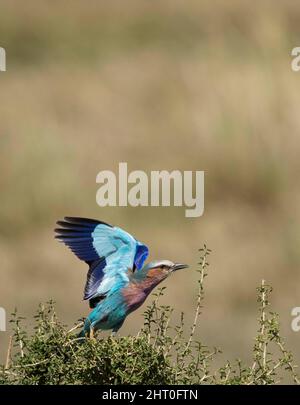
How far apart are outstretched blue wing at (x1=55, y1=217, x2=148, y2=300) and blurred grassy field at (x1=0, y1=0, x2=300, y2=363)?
10.4ft

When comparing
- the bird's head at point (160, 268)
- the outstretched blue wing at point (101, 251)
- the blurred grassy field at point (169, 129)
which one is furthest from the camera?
the blurred grassy field at point (169, 129)

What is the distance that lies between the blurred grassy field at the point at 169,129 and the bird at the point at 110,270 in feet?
10.5

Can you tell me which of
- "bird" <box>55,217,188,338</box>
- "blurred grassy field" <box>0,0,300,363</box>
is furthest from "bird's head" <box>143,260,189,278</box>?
"blurred grassy field" <box>0,0,300,363</box>

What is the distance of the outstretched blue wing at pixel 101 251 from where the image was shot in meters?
7.80

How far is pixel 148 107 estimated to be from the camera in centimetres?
1516

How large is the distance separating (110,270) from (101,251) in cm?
11

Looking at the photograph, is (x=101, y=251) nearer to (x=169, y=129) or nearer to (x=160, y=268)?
(x=160, y=268)

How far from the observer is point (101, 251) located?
7.91m

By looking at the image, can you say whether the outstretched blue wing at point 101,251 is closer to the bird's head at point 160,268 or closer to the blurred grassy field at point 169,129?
the bird's head at point 160,268

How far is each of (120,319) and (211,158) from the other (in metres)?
6.24

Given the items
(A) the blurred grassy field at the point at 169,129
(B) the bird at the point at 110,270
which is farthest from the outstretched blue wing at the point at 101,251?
(A) the blurred grassy field at the point at 169,129

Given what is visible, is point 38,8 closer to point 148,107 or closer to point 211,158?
point 148,107

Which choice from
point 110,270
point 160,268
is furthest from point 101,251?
point 160,268

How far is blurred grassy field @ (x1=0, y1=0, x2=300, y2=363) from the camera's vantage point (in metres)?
12.8
